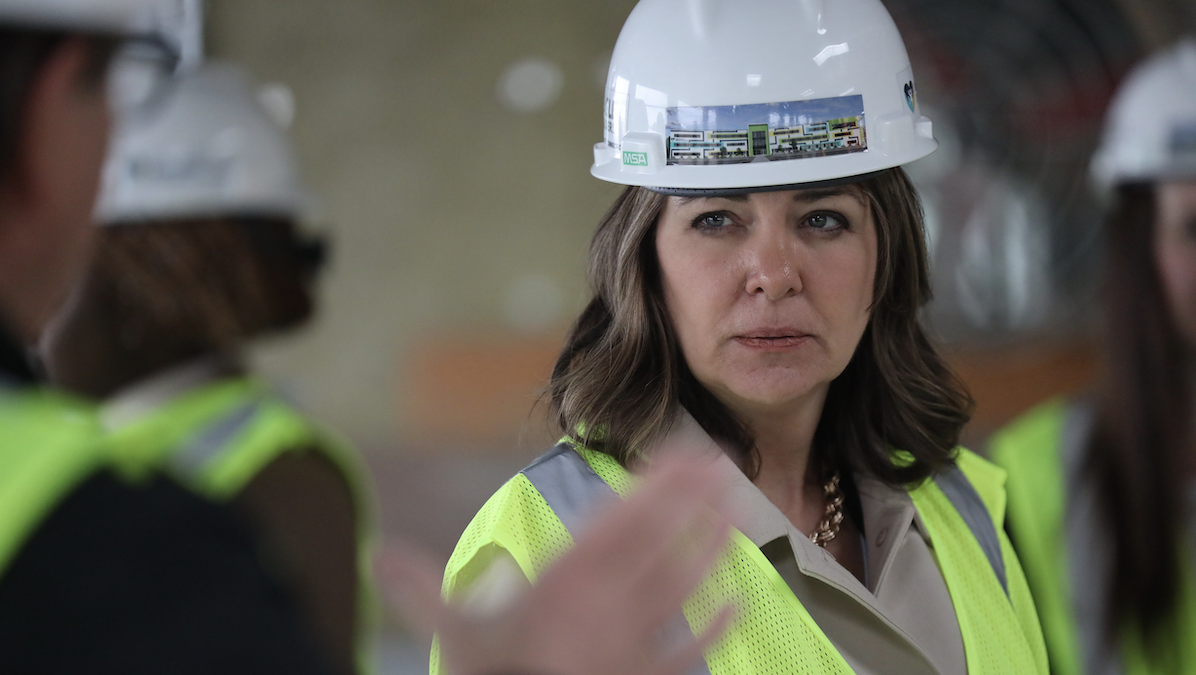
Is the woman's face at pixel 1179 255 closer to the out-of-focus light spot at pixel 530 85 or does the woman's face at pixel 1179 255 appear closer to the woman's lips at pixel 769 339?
the woman's lips at pixel 769 339

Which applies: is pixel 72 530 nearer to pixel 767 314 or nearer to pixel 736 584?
pixel 736 584

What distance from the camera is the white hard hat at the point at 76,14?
83 cm

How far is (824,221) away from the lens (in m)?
1.99

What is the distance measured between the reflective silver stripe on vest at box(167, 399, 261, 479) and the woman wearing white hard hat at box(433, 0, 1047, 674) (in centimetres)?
85

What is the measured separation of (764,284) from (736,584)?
1.66ft

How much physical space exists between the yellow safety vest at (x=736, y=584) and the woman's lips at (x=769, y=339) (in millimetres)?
313

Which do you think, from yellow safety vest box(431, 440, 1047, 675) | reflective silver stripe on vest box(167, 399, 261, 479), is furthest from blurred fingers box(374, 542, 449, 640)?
reflective silver stripe on vest box(167, 399, 261, 479)

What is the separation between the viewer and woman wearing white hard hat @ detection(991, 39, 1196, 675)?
257 cm

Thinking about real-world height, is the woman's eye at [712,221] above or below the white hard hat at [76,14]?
below

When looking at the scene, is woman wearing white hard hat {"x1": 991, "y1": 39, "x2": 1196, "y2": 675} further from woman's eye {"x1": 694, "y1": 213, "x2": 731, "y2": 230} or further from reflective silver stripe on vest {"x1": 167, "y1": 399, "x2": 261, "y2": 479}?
reflective silver stripe on vest {"x1": 167, "y1": 399, "x2": 261, "y2": 479}

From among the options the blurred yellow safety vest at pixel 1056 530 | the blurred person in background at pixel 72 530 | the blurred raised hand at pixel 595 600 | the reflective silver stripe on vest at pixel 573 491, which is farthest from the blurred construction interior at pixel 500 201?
the blurred person in background at pixel 72 530

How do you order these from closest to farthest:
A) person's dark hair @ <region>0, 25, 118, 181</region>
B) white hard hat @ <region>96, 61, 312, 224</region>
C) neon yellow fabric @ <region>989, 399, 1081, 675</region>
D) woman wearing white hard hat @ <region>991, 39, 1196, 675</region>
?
person's dark hair @ <region>0, 25, 118, 181</region>, neon yellow fabric @ <region>989, 399, 1081, 675</region>, woman wearing white hard hat @ <region>991, 39, 1196, 675</region>, white hard hat @ <region>96, 61, 312, 224</region>

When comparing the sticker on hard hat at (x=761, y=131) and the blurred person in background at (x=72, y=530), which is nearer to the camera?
the blurred person in background at (x=72, y=530)

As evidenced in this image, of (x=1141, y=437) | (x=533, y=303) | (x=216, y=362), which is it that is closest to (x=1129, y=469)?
(x=1141, y=437)
